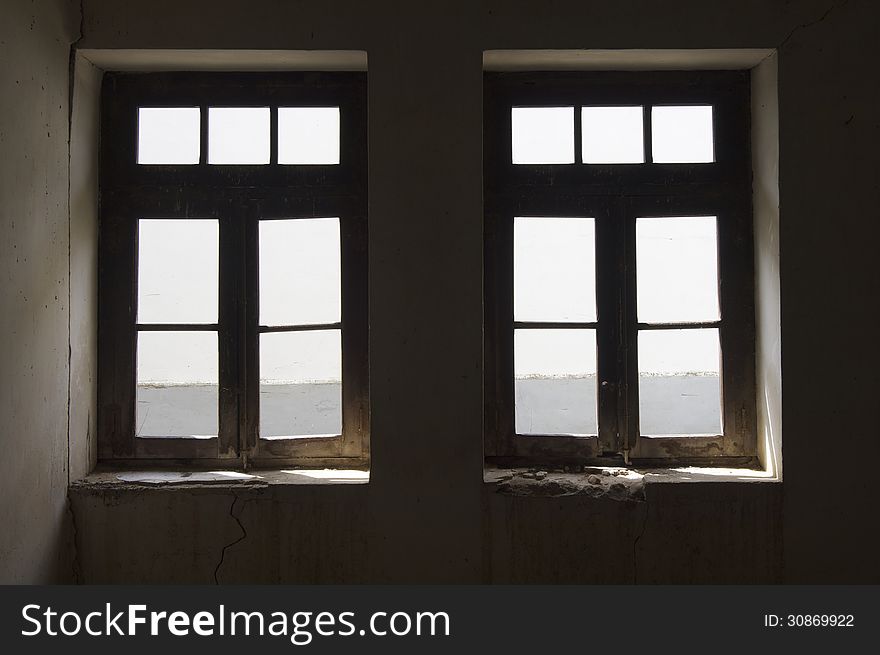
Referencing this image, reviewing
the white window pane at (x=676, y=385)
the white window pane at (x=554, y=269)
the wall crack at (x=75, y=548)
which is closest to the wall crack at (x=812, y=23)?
the white window pane at (x=554, y=269)

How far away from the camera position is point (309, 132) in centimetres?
263

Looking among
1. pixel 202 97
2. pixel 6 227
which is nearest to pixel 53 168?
pixel 6 227

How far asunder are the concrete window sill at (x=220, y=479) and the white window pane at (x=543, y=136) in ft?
4.32

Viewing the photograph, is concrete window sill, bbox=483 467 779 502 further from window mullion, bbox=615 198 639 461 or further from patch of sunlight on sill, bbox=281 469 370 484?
patch of sunlight on sill, bbox=281 469 370 484

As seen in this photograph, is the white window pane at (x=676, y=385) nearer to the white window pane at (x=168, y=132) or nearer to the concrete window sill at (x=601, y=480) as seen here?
the concrete window sill at (x=601, y=480)

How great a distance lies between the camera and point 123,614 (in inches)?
84.6

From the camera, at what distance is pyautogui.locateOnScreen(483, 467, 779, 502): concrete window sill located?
2.39 metres

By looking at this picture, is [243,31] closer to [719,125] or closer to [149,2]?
[149,2]

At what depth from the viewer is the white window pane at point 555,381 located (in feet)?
8.55

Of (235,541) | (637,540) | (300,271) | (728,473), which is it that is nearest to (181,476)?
(235,541)

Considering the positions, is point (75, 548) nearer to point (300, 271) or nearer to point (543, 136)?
point (300, 271)

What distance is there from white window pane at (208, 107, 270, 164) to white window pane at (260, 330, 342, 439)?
664 millimetres

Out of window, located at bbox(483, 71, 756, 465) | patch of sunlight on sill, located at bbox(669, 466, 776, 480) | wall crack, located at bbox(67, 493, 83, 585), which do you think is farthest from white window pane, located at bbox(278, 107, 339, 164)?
patch of sunlight on sill, located at bbox(669, 466, 776, 480)

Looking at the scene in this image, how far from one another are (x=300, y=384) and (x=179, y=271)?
2.01 feet
